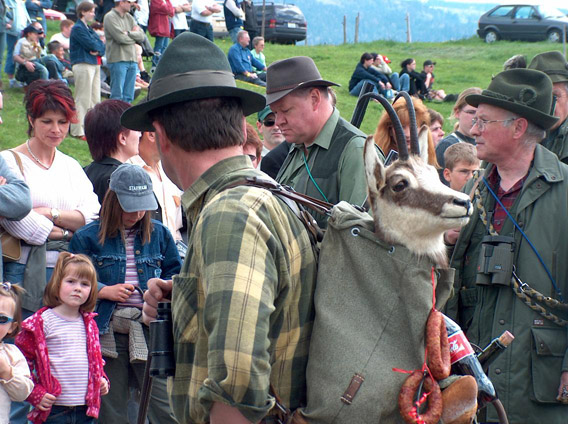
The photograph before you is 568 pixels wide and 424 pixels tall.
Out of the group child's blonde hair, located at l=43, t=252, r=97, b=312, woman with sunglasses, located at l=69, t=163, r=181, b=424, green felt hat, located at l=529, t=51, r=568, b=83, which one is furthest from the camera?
green felt hat, located at l=529, t=51, r=568, b=83

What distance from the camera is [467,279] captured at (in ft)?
15.7

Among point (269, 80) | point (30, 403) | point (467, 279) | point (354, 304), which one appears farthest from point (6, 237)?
point (354, 304)

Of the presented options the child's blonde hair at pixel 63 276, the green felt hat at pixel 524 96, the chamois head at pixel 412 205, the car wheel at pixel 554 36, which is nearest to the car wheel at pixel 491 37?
the car wheel at pixel 554 36

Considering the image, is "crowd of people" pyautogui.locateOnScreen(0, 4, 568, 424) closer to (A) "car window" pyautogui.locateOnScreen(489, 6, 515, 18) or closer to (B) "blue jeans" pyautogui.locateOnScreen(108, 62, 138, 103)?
(B) "blue jeans" pyautogui.locateOnScreen(108, 62, 138, 103)

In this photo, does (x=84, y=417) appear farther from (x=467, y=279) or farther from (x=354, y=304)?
(x=354, y=304)

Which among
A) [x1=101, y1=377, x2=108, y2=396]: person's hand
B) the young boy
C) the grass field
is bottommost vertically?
the grass field

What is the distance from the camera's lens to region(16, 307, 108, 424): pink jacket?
493 cm

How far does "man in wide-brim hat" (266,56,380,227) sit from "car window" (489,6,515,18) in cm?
3756

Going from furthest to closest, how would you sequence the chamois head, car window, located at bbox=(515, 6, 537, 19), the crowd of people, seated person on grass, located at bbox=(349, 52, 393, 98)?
car window, located at bbox=(515, 6, 537, 19) < seated person on grass, located at bbox=(349, 52, 393, 98) < the chamois head < the crowd of people

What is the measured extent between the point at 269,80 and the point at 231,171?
281 cm

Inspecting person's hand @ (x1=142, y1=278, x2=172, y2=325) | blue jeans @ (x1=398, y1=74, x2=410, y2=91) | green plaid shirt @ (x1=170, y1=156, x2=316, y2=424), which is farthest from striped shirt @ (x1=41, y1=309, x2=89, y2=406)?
blue jeans @ (x1=398, y1=74, x2=410, y2=91)

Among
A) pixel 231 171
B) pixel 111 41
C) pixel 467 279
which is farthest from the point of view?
pixel 111 41

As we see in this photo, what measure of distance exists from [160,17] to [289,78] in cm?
1439

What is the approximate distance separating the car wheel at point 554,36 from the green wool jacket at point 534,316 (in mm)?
36274
